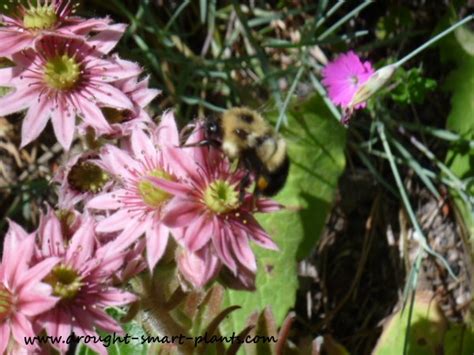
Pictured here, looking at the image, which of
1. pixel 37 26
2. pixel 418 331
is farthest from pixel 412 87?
pixel 37 26

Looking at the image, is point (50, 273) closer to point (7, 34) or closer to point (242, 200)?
point (242, 200)

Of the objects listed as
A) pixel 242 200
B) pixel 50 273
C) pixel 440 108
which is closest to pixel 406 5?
pixel 440 108

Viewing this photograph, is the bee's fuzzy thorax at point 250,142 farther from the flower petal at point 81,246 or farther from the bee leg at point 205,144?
the flower petal at point 81,246

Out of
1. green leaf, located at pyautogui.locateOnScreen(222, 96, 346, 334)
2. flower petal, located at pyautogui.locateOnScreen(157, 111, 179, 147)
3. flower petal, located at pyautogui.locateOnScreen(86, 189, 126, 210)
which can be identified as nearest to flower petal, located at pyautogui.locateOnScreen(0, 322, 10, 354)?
flower petal, located at pyautogui.locateOnScreen(86, 189, 126, 210)

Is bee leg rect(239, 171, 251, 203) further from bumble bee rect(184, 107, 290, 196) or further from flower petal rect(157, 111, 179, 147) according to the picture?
flower petal rect(157, 111, 179, 147)

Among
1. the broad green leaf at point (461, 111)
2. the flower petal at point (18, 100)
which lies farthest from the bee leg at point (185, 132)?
the broad green leaf at point (461, 111)
